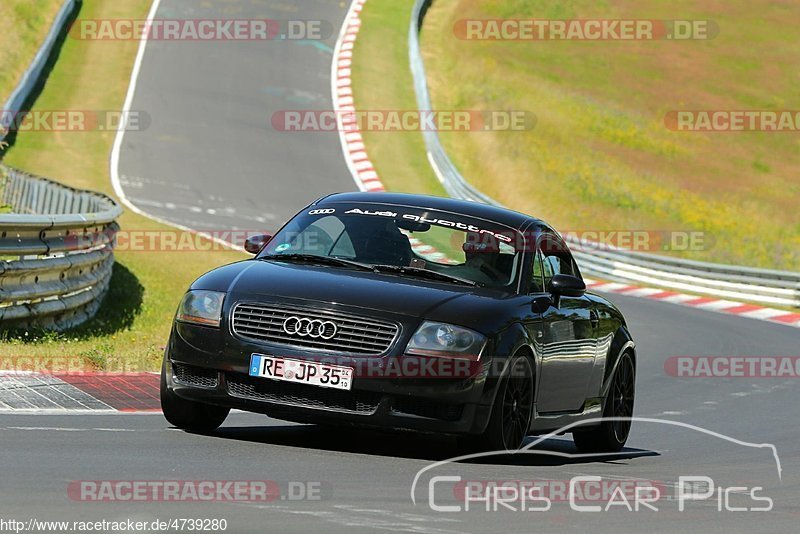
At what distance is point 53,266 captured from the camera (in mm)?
13805

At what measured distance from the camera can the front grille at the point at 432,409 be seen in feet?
25.5

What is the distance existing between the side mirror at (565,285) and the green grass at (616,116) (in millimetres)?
23911

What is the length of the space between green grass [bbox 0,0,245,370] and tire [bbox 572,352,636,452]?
356 cm

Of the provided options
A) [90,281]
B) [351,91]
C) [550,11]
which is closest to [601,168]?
[351,91]

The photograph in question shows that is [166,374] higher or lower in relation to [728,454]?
higher

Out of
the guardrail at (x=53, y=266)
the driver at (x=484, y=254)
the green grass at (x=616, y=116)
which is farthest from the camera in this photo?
the green grass at (x=616, y=116)

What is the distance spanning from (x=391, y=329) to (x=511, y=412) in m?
0.91

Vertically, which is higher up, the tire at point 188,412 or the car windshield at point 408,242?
the car windshield at point 408,242

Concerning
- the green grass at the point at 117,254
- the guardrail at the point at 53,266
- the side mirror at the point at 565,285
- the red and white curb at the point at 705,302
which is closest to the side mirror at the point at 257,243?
the side mirror at the point at 565,285

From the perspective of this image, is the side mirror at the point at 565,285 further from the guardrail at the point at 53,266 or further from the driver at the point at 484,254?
the guardrail at the point at 53,266

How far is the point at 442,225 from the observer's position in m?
8.96

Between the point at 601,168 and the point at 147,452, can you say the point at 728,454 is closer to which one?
the point at 147,452

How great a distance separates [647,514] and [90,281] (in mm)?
9676

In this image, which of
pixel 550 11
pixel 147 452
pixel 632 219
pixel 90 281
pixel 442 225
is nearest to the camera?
pixel 147 452
